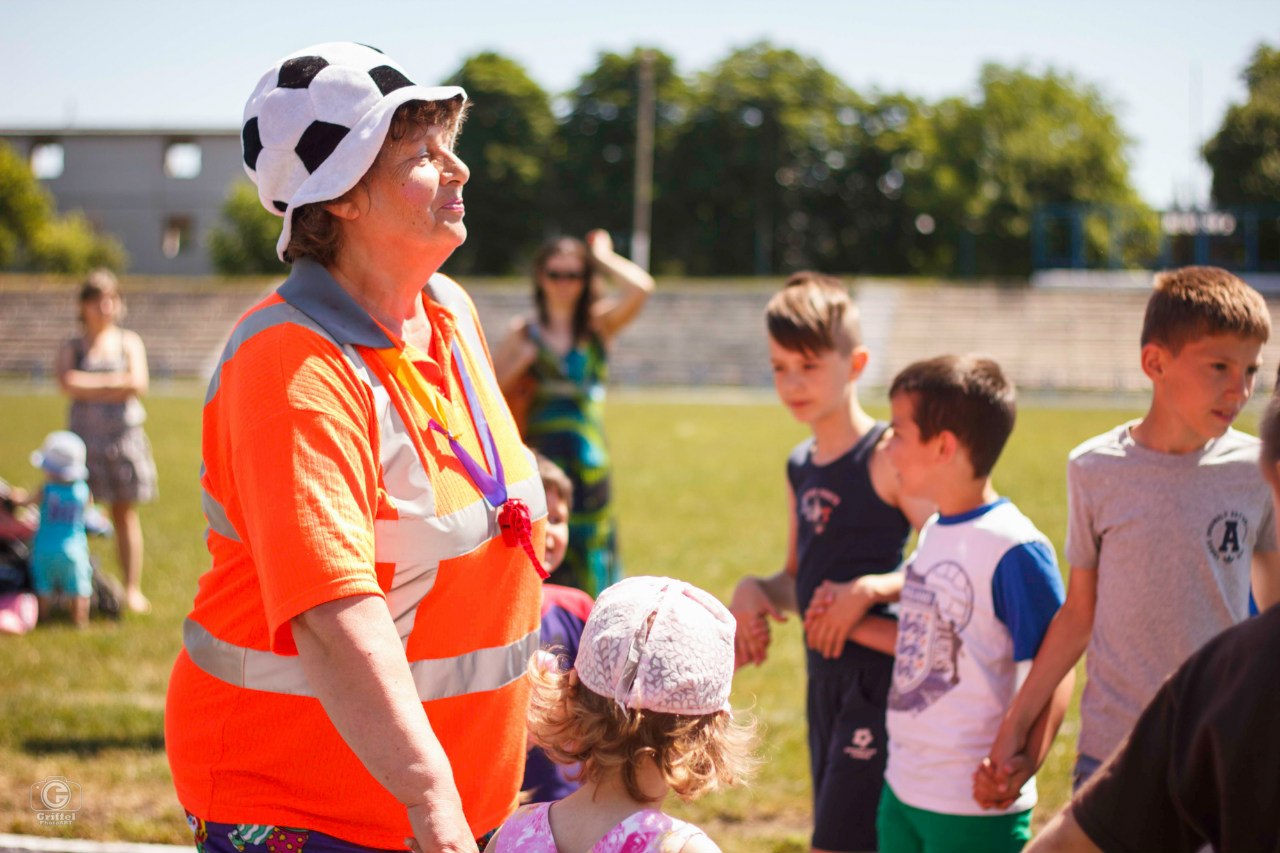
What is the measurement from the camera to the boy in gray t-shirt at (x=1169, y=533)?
9.21 feet

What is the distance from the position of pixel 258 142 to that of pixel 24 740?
4.46 meters

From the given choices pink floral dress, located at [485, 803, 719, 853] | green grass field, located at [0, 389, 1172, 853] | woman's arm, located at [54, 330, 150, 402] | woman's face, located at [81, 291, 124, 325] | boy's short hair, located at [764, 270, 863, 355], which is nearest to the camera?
pink floral dress, located at [485, 803, 719, 853]

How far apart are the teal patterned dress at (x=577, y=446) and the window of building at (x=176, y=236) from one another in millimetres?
72584

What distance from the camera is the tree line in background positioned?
198 ft

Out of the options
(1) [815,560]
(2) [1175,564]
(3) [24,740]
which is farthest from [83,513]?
(2) [1175,564]

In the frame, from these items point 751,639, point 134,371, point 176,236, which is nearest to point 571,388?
point 751,639

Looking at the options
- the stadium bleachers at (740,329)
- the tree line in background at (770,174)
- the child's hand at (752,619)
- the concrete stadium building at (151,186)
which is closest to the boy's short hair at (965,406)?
the child's hand at (752,619)

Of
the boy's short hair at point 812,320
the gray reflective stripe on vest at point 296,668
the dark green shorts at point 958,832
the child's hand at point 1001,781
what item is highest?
the boy's short hair at point 812,320

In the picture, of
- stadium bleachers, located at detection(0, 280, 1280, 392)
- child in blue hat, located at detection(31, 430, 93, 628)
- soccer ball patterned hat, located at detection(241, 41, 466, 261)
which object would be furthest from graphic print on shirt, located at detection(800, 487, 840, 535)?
stadium bleachers, located at detection(0, 280, 1280, 392)

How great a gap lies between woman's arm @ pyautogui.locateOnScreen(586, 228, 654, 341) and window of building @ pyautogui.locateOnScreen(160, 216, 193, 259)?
236 feet

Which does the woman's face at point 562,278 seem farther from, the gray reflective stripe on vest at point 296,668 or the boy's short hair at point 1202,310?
the gray reflective stripe on vest at point 296,668

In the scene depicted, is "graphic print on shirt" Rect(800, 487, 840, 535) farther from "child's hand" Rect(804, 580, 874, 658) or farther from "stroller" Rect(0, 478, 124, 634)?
"stroller" Rect(0, 478, 124, 634)

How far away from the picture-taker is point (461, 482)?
2.02 m

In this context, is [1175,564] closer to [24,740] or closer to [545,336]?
[545,336]
